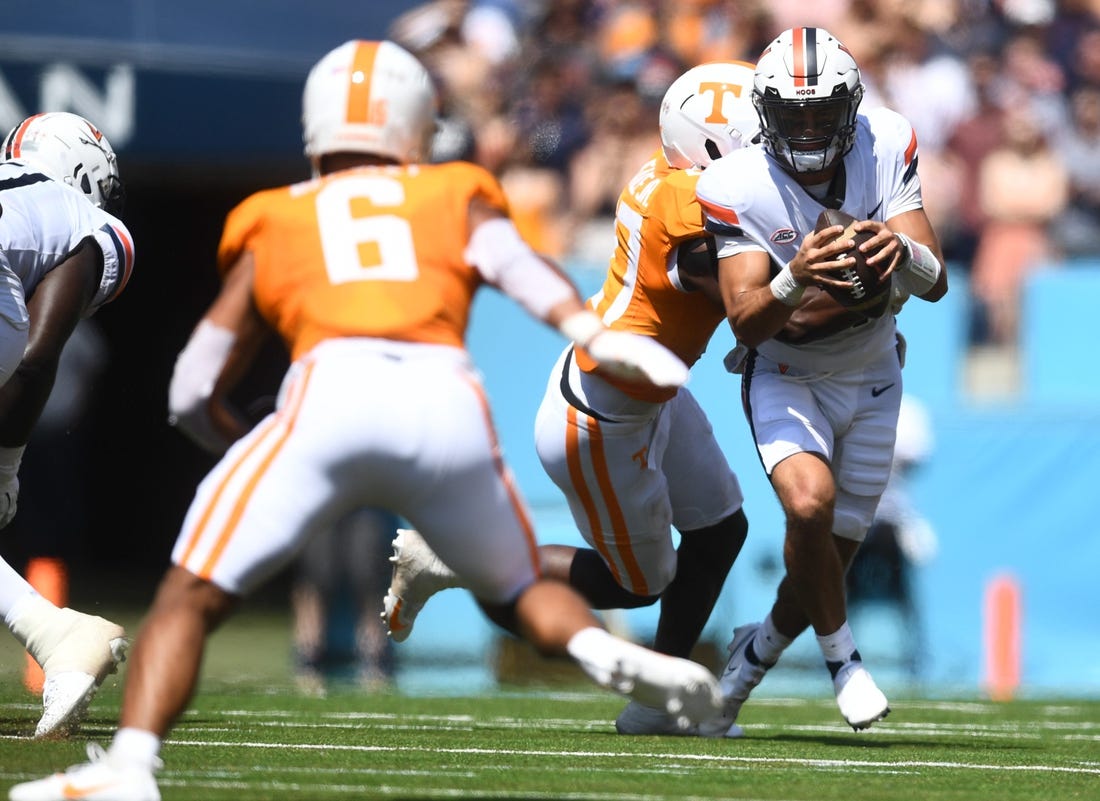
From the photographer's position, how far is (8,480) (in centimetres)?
604

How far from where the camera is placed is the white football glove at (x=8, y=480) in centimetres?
597

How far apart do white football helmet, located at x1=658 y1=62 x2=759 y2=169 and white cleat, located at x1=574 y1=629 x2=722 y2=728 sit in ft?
8.32

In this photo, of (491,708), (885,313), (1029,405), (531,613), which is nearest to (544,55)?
(1029,405)

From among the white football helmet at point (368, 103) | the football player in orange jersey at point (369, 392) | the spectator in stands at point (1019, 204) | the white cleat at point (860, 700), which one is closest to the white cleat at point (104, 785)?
the football player in orange jersey at point (369, 392)

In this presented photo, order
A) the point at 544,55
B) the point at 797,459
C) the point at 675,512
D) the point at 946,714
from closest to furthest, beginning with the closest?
1. the point at 797,459
2. the point at 675,512
3. the point at 946,714
4. the point at 544,55

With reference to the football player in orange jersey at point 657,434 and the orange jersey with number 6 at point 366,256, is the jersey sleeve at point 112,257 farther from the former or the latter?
the orange jersey with number 6 at point 366,256

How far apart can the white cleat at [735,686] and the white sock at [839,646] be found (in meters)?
0.43

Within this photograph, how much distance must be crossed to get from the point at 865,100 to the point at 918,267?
6074 millimetres

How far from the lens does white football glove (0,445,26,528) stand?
5.97 meters

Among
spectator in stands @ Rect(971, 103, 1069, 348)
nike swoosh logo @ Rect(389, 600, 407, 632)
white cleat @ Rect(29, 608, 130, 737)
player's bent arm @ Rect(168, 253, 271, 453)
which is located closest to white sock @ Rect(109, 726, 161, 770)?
player's bent arm @ Rect(168, 253, 271, 453)

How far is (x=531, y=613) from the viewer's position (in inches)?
161

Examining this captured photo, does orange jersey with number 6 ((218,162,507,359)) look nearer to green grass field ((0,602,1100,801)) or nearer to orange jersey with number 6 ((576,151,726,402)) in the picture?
green grass field ((0,602,1100,801))

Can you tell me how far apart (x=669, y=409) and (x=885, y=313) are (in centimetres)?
76

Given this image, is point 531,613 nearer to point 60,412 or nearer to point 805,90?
point 805,90
